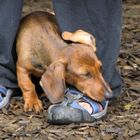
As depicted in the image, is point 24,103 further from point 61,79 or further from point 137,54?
point 137,54

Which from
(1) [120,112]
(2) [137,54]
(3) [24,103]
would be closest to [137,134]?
(1) [120,112]

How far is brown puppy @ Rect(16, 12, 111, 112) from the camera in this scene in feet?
11.1

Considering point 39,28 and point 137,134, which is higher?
point 39,28

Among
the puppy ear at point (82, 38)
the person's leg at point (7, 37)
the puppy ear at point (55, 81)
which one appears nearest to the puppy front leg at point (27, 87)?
the person's leg at point (7, 37)

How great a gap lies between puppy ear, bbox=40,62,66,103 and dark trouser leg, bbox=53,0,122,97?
33 cm

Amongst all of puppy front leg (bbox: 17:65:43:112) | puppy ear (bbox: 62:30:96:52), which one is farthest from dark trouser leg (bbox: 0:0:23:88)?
puppy ear (bbox: 62:30:96:52)

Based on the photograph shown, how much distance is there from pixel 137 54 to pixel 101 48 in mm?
1106

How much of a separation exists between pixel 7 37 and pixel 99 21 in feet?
2.05

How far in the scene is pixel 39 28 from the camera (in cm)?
374

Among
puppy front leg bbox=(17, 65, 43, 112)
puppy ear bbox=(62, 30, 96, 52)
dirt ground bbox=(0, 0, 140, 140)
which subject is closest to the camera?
dirt ground bbox=(0, 0, 140, 140)

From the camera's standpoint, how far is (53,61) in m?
3.54

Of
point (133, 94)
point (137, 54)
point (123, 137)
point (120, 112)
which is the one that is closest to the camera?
point (123, 137)

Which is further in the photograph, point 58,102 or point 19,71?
point 19,71

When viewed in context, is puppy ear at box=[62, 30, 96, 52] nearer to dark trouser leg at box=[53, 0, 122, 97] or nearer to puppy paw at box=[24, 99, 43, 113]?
dark trouser leg at box=[53, 0, 122, 97]
